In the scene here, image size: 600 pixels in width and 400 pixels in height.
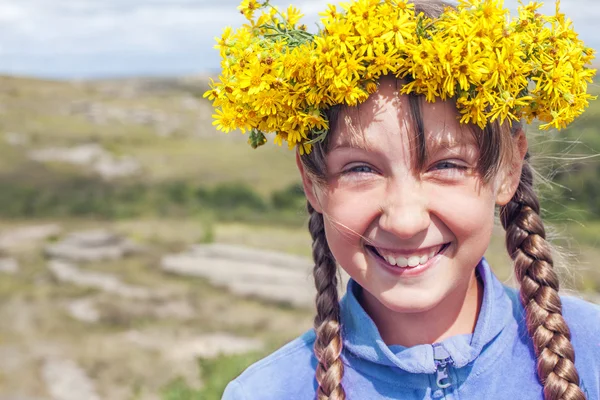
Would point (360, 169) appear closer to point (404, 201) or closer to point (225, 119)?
point (404, 201)

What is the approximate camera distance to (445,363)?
2062mm

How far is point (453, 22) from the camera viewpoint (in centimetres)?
181

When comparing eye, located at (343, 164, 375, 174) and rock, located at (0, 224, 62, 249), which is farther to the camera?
rock, located at (0, 224, 62, 249)

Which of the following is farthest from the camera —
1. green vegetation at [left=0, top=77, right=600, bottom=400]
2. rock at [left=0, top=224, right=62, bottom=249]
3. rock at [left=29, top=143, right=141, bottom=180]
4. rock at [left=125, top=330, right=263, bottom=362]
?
rock at [left=29, top=143, right=141, bottom=180]

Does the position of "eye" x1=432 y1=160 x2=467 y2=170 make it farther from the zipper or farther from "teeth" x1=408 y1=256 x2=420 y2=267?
the zipper

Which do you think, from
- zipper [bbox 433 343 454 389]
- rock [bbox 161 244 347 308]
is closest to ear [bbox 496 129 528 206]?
zipper [bbox 433 343 454 389]

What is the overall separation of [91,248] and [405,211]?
9708 mm

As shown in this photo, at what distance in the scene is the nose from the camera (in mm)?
1851

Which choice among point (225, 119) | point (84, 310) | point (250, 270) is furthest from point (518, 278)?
point (250, 270)

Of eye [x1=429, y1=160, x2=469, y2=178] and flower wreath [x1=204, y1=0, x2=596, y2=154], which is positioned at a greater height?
flower wreath [x1=204, y1=0, x2=596, y2=154]

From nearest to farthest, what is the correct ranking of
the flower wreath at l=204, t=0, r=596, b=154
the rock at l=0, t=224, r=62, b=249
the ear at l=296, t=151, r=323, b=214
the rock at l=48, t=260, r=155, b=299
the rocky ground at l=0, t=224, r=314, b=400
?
the flower wreath at l=204, t=0, r=596, b=154
the ear at l=296, t=151, r=323, b=214
the rocky ground at l=0, t=224, r=314, b=400
the rock at l=48, t=260, r=155, b=299
the rock at l=0, t=224, r=62, b=249

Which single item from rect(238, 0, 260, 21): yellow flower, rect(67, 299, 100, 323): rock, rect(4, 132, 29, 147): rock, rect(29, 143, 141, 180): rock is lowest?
rect(67, 299, 100, 323): rock

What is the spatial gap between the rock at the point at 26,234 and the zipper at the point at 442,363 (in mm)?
10236

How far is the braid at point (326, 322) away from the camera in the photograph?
210cm
